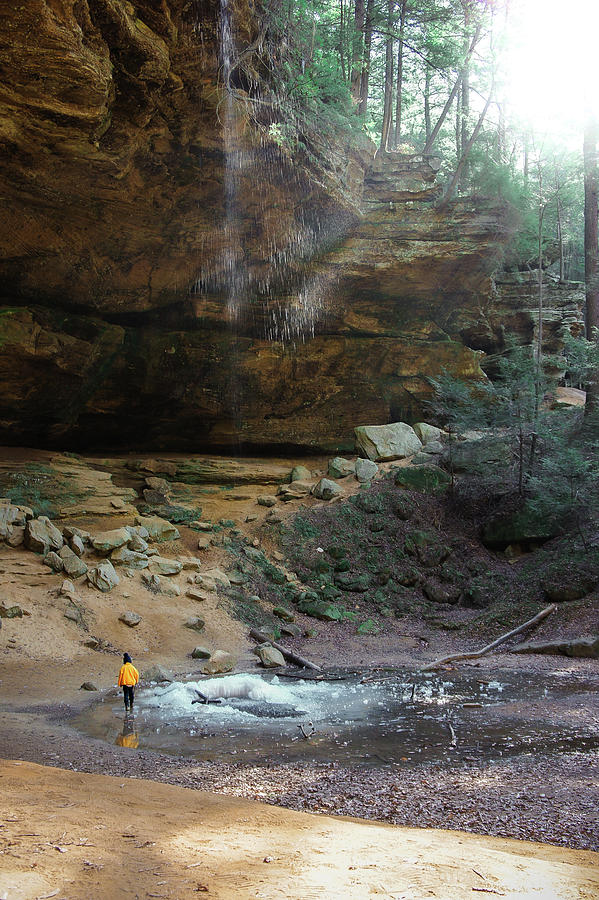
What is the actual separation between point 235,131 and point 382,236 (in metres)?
7.47

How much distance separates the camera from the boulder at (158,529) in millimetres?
15266

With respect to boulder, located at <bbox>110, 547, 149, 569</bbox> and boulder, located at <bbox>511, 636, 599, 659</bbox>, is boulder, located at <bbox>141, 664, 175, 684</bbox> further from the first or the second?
boulder, located at <bbox>511, 636, 599, 659</bbox>

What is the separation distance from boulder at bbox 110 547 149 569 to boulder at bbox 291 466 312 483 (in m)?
7.47

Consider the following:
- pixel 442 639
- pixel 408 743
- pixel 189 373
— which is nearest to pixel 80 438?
pixel 189 373

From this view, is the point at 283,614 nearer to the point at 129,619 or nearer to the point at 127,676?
the point at 129,619

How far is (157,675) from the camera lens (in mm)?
9852

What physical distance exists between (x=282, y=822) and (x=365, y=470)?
16015mm

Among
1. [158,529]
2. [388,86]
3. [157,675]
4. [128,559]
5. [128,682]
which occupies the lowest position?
[157,675]

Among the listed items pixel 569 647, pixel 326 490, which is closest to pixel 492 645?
pixel 569 647

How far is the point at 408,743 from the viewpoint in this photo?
6.55 metres

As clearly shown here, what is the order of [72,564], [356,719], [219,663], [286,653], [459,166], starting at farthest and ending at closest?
1. [459,166]
2. [72,564]
3. [286,653]
4. [219,663]
5. [356,719]

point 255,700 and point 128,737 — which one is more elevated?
point 128,737

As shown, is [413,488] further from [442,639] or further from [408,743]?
[408,743]

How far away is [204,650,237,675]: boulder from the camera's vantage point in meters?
10.4
